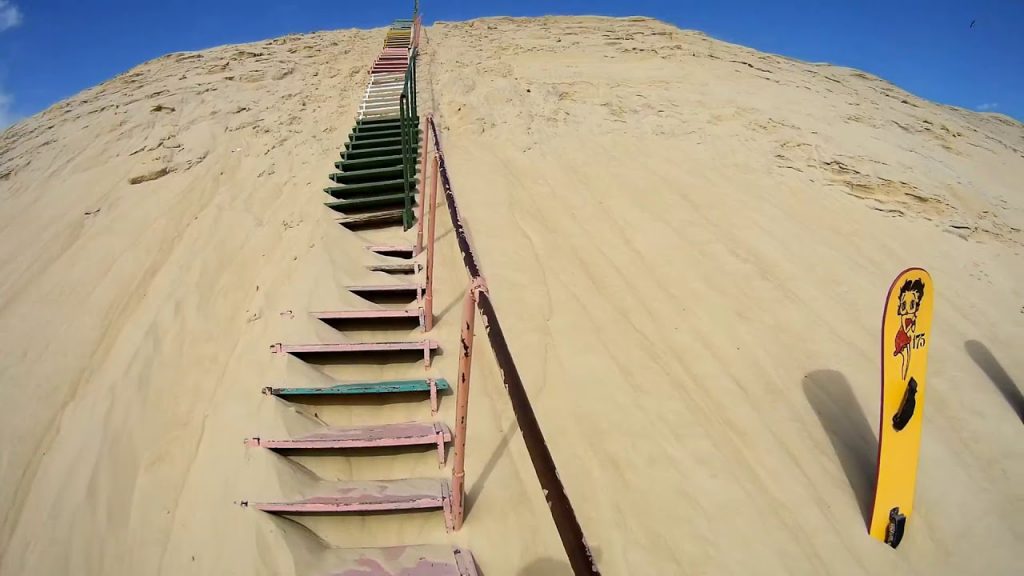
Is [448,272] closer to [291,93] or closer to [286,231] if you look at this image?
[286,231]

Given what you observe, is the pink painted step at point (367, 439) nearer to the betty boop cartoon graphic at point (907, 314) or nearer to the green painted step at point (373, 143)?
the betty boop cartoon graphic at point (907, 314)

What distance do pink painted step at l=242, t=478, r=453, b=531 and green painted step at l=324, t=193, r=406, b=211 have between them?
3.48 metres

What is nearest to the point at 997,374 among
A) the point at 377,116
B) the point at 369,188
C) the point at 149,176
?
the point at 369,188

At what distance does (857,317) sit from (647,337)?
178cm

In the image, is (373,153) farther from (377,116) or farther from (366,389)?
(366,389)

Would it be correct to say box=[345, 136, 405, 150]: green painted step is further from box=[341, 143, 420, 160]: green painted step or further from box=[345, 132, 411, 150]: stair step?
box=[341, 143, 420, 160]: green painted step

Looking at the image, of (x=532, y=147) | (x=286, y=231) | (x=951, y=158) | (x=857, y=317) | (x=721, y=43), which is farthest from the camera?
(x=721, y=43)

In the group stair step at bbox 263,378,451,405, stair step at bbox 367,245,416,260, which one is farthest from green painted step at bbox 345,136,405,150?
stair step at bbox 263,378,451,405

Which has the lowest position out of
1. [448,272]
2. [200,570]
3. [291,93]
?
[200,570]

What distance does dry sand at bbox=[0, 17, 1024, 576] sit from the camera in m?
2.48

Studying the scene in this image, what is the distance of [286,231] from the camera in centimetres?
485

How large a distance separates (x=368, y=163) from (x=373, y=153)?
479 millimetres

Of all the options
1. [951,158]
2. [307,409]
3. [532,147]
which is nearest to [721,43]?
[951,158]

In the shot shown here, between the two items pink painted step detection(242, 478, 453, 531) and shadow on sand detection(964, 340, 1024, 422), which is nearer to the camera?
pink painted step detection(242, 478, 453, 531)
